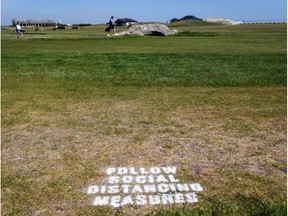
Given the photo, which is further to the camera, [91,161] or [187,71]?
[187,71]

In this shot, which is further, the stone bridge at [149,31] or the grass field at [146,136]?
the stone bridge at [149,31]

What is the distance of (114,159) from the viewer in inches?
273

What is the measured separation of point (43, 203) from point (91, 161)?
1.64 m

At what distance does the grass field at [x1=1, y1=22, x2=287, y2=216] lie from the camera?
17.8 ft

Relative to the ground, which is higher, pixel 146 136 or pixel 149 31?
pixel 146 136

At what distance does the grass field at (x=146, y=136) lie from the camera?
5426 mm

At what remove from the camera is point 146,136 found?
818 cm

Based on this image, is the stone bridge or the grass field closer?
the grass field

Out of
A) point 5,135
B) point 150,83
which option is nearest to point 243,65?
point 150,83

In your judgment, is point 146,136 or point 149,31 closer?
point 146,136

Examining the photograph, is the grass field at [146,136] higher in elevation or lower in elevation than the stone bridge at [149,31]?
higher

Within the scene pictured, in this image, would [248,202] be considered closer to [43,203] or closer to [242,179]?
[242,179]

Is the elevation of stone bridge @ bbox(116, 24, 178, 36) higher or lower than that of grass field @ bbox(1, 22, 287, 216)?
lower

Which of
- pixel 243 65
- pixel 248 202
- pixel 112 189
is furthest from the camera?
pixel 243 65
